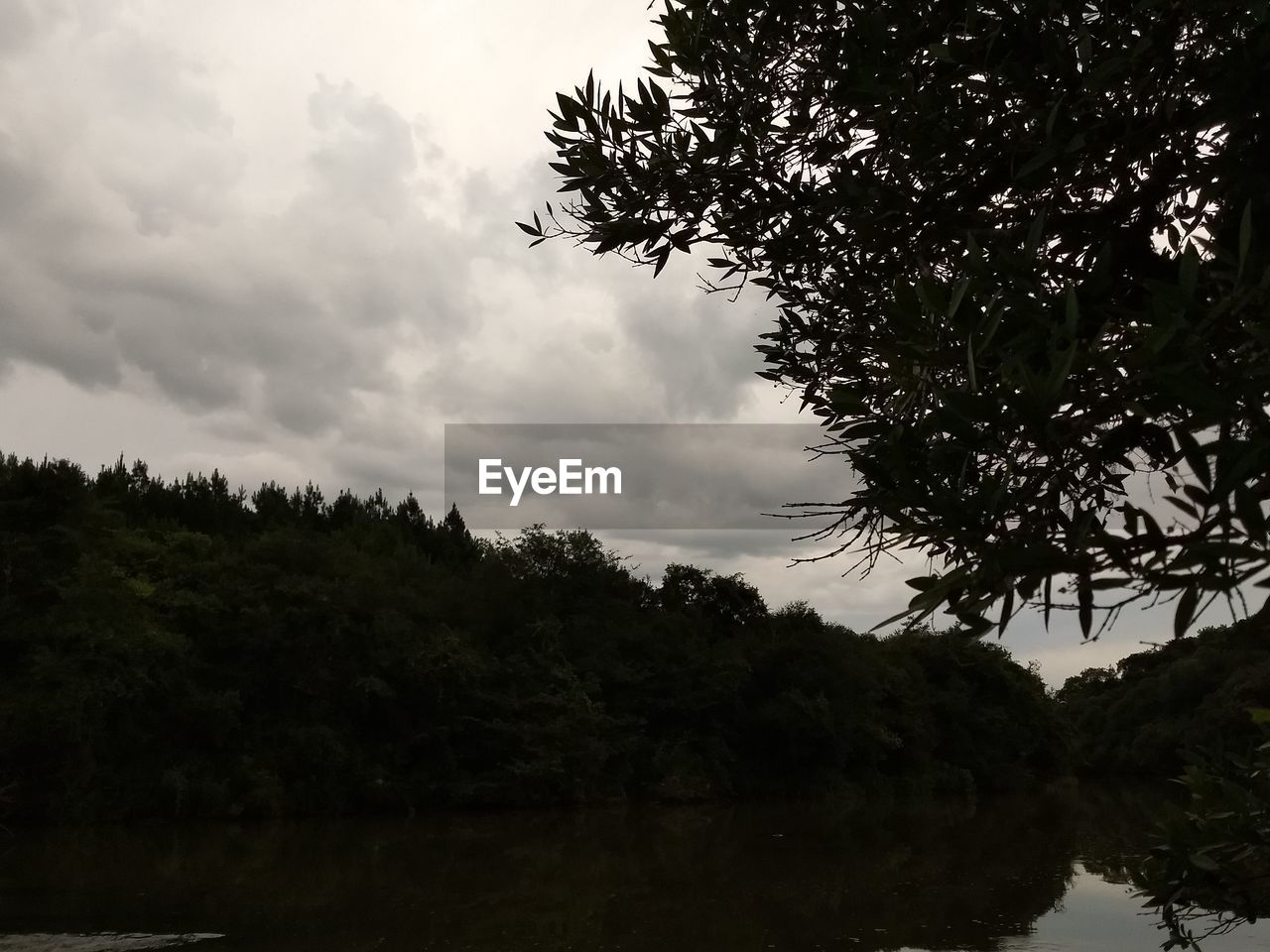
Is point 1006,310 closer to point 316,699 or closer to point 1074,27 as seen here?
point 1074,27

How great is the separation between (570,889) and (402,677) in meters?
11.9

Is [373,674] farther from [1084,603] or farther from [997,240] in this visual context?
[1084,603]

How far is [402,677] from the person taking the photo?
939 inches

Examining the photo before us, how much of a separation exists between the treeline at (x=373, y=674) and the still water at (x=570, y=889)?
192 cm

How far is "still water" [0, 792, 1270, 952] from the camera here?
972 centimetres

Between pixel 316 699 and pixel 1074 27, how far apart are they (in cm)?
2244

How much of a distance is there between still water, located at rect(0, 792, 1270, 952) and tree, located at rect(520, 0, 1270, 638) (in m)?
3.53

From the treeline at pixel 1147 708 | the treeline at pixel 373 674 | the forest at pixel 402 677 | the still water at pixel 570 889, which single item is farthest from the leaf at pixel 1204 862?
the treeline at pixel 1147 708

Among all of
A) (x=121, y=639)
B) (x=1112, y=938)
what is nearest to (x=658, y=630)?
(x=121, y=639)

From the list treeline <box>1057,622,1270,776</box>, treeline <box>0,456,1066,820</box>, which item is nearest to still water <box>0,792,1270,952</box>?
treeline <box>0,456,1066,820</box>

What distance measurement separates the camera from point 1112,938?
9.94 metres

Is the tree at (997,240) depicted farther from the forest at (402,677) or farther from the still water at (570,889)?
the forest at (402,677)

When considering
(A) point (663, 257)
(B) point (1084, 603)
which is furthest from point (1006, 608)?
(A) point (663, 257)

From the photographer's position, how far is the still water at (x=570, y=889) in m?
9.72
